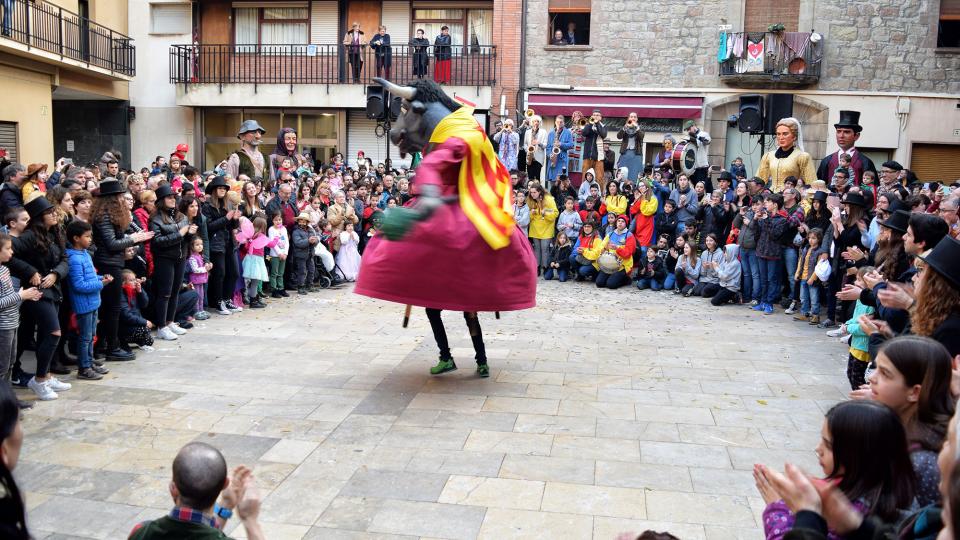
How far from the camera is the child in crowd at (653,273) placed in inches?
572

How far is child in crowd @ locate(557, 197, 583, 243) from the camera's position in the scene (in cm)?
1559

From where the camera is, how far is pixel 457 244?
6516mm

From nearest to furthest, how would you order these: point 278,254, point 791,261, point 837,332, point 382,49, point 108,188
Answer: point 108,188 < point 837,332 < point 278,254 < point 791,261 < point 382,49

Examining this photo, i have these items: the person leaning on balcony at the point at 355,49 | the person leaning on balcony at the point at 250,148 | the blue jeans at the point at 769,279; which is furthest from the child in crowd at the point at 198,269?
the person leaning on balcony at the point at 355,49

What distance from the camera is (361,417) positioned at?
21.6ft

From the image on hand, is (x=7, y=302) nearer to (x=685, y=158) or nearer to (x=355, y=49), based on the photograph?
(x=685, y=158)

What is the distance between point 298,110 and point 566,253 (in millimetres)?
13101

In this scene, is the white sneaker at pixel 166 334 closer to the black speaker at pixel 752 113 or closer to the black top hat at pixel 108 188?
the black top hat at pixel 108 188

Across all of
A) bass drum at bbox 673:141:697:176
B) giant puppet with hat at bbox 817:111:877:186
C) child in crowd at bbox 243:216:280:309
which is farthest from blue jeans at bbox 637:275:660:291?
child in crowd at bbox 243:216:280:309

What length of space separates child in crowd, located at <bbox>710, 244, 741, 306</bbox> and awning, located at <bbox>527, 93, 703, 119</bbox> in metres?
9.60

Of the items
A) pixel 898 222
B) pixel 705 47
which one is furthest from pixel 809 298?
pixel 705 47

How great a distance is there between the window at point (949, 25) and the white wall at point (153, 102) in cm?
2068

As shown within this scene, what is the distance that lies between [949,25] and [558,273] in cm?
1342

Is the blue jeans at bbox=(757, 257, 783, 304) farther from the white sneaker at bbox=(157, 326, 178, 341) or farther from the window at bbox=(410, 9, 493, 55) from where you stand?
the window at bbox=(410, 9, 493, 55)
